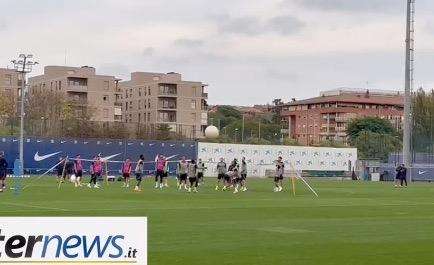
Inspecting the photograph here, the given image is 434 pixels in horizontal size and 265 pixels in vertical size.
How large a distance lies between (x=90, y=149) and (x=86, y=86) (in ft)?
230

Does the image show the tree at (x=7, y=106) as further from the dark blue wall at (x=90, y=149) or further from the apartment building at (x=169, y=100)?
the apartment building at (x=169, y=100)

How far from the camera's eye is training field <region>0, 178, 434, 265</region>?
1688 centimetres

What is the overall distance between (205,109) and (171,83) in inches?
402

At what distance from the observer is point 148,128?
103 m

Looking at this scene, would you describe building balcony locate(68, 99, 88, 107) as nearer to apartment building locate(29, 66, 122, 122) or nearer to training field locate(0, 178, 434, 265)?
apartment building locate(29, 66, 122, 122)

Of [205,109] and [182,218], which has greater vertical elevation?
[205,109]

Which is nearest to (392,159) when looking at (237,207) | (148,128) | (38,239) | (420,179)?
(420,179)

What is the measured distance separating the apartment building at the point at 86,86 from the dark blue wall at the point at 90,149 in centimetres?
6117

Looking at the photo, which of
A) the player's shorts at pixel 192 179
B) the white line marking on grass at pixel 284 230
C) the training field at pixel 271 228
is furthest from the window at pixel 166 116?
the white line marking on grass at pixel 284 230

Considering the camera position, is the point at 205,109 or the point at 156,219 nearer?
the point at 156,219

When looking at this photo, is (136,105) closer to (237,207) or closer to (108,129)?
(108,129)

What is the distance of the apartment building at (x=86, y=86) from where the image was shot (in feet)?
483

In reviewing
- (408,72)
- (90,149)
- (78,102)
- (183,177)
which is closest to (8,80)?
(78,102)

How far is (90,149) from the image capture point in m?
80.5
